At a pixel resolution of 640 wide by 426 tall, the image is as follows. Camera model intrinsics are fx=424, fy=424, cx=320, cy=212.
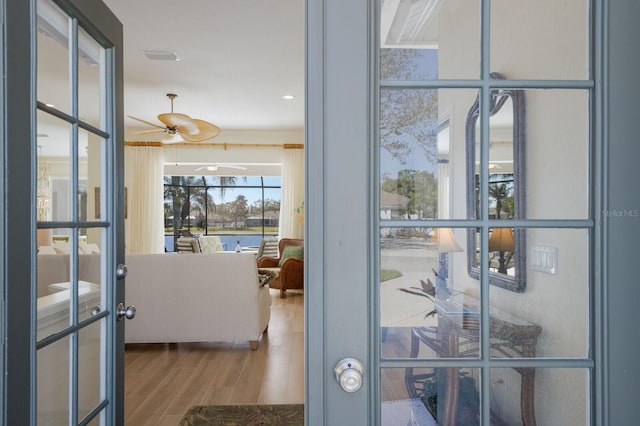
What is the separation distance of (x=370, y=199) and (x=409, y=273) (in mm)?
203

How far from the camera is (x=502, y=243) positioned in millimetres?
1014

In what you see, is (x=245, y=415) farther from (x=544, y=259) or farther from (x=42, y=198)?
(x=544, y=259)

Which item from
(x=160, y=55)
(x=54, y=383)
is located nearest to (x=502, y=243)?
(x=54, y=383)

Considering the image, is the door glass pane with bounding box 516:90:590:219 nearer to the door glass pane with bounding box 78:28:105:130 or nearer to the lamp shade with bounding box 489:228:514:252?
the lamp shade with bounding box 489:228:514:252

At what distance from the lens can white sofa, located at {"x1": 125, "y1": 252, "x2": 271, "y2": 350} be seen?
398cm

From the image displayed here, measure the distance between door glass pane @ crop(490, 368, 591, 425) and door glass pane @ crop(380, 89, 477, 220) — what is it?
0.42 m

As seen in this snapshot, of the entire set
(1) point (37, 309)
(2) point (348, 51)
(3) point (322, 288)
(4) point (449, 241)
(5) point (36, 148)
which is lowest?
(1) point (37, 309)

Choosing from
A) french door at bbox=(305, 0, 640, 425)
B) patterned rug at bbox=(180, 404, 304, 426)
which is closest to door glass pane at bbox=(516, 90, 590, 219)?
french door at bbox=(305, 0, 640, 425)

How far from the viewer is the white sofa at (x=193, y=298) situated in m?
3.98

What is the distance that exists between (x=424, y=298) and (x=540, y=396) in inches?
14.6

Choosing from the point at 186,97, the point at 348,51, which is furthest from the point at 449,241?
the point at 186,97

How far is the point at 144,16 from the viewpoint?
11.9 feet

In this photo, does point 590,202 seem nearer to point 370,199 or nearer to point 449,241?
point 449,241

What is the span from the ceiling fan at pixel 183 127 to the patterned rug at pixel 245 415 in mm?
3559
